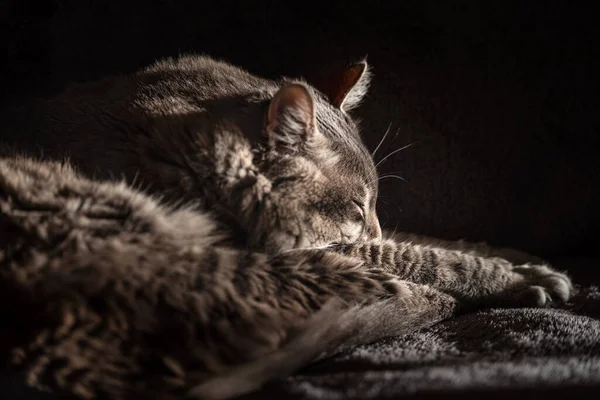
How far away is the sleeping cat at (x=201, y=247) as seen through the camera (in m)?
0.78

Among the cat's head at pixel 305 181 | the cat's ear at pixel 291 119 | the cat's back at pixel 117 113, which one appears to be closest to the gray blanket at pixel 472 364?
the cat's head at pixel 305 181

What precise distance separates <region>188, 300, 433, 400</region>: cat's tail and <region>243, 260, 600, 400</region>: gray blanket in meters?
0.02

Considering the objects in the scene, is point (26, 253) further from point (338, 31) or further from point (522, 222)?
point (522, 222)

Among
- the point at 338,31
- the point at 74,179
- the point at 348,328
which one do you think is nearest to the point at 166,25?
the point at 338,31

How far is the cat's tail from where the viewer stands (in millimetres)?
786

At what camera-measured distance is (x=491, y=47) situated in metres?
1.80

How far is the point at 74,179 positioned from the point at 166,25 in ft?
2.70

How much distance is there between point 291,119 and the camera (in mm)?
1161

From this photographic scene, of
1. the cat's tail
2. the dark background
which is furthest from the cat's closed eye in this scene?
the dark background

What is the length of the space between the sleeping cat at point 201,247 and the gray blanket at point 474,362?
0.14ft

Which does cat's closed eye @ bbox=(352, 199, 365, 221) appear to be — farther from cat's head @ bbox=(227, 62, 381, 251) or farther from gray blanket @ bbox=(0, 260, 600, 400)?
gray blanket @ bbox=(0, 260, 600, 400)

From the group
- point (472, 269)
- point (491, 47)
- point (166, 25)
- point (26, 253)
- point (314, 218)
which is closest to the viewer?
point (26, 253)

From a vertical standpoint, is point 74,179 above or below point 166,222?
above

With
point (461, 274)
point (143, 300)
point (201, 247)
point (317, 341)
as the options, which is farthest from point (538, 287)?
point (143, 300)
